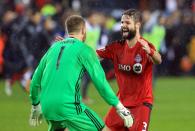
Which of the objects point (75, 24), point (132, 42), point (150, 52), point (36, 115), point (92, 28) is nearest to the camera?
point (75, 24)

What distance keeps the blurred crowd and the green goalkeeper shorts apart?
11.6 meters

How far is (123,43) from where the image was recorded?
38.0 feet

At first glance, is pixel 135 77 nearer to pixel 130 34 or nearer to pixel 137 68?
pixel 137 68

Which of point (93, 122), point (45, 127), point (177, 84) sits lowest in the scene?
point (177, 84)

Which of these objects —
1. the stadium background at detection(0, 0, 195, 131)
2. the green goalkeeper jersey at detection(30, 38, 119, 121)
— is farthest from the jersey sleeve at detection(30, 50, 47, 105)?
the stadium background at detection(0, 0, 195, 131)

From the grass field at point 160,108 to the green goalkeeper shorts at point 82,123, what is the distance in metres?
6.23

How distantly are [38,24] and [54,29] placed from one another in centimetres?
70

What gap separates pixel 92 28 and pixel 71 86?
12017 millimetres

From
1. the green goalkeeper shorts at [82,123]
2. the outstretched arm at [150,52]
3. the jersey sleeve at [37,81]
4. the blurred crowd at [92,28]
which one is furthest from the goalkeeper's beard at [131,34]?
the blurred crowd at [92,28]

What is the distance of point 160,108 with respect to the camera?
66.5ft

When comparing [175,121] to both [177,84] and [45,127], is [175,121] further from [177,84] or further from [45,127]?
[177,84]

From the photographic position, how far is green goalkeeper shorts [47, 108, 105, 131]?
32.1 ft

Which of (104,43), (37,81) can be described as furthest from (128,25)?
(104,43)

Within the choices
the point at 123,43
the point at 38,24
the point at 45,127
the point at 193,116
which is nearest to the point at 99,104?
the point at 193,116
